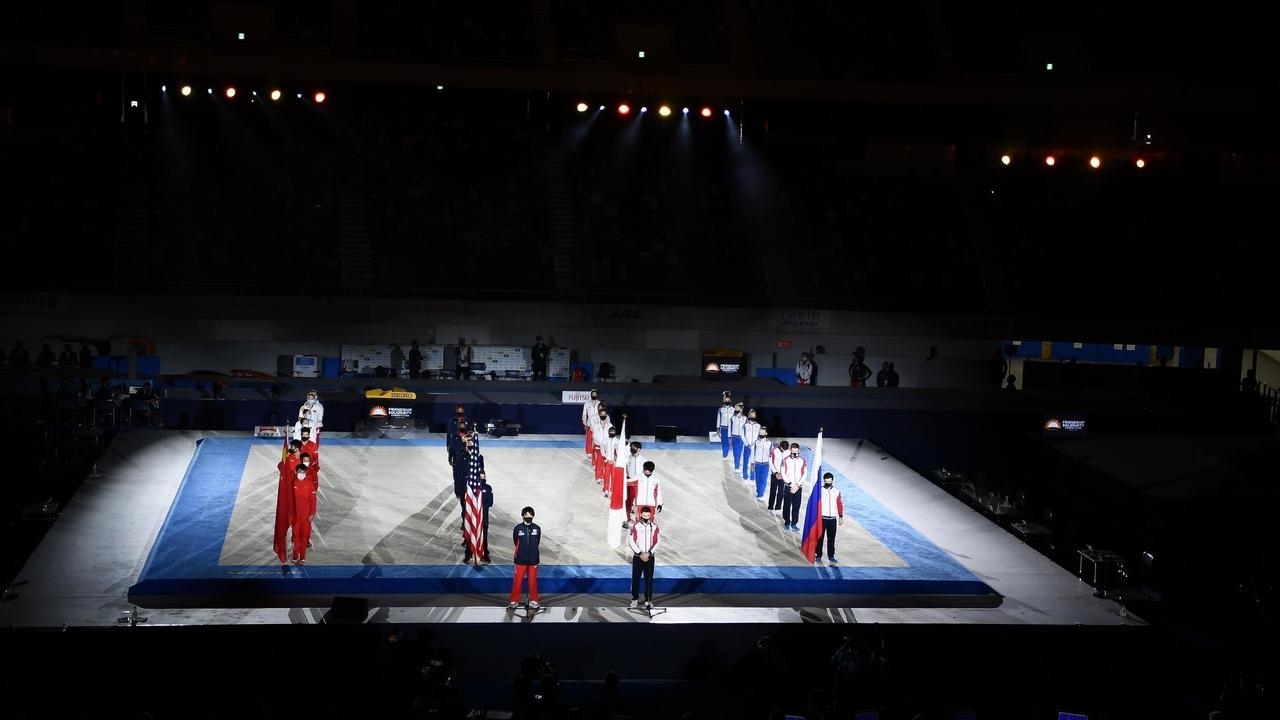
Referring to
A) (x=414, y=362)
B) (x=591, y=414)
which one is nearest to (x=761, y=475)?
(x=591, y=414)

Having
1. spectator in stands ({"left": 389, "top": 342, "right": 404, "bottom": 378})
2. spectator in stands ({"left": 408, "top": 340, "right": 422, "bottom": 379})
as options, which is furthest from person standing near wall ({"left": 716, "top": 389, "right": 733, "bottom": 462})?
spectator in stands ({"left": 389, "top": 342, "right": 404, "bottom": 378})

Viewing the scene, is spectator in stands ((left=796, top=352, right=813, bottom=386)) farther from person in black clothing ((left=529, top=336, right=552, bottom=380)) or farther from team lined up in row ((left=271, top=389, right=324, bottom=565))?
team lined up in row ((left=271, top=389, right=324, bottom=565))

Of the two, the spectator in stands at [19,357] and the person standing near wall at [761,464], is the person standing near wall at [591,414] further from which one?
the spectator in stands at [19,357]

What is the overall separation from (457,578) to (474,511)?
105 cm

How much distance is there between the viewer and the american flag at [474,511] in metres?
17.9

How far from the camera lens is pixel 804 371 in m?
31.8

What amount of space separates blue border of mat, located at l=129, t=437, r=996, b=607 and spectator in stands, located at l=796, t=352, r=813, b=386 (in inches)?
447

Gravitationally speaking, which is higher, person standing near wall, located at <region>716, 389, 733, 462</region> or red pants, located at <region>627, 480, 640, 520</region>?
person standing near wall, located at <region>716, 389, 733, 462</region>

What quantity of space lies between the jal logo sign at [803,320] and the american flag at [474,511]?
52.8ft

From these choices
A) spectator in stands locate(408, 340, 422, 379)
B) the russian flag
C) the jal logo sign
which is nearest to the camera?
the russian flag

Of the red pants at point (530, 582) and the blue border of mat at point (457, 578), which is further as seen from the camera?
the blue border of mat at point (457, 578)

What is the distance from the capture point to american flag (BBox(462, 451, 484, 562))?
17922mm

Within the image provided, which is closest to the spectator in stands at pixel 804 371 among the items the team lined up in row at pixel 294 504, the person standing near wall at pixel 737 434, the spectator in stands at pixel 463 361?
the person standing near wall at pixel 737 434

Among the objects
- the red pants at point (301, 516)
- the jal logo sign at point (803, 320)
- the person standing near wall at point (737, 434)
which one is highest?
the jal logo sign at point (803, 320)
